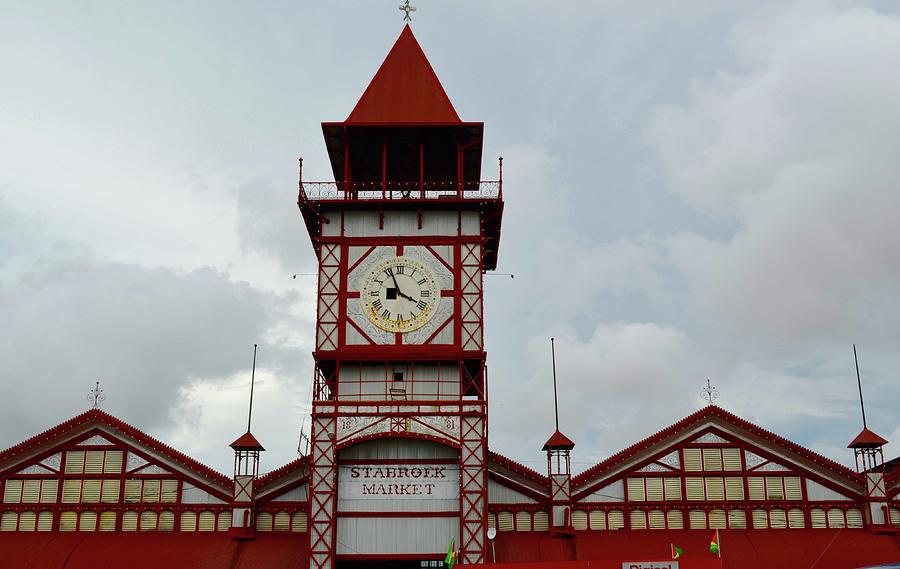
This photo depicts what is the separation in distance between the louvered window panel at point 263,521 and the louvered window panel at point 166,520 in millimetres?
4331

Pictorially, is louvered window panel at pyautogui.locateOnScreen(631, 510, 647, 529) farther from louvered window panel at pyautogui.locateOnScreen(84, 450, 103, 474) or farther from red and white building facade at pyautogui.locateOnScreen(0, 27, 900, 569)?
louvered window panel at pyautogui.locateOnScreen(84, 450, 103, 474)

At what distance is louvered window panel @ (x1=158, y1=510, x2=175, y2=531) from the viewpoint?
175 ft

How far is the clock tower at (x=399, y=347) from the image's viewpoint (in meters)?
50.4

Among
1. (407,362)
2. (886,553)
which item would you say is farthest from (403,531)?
(886,553)

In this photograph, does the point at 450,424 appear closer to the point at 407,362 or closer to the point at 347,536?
the point at 407,362

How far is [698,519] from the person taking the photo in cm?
5341

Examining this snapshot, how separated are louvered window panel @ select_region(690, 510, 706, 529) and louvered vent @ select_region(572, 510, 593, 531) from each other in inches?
216

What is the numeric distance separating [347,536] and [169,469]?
1054 centimetres

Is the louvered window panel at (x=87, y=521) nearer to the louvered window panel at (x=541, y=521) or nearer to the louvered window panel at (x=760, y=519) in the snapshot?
the louvered window panel at (x=541, y=521)

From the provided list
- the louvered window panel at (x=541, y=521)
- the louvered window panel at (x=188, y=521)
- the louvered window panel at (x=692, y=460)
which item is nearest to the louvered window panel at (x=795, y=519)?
the louvered window panel at (x=692, y=460)

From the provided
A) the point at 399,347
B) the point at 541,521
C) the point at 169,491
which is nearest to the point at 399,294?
the point at 399,347

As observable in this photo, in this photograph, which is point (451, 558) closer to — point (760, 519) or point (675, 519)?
point (675, 519)

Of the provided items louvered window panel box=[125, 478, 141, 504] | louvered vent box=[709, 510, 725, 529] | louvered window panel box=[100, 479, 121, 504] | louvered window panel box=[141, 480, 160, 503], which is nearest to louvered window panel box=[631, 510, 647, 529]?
louvered vent box=[709, 510, 725, 529]

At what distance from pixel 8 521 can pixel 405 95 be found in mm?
30581
